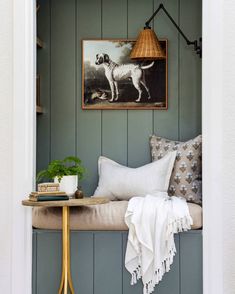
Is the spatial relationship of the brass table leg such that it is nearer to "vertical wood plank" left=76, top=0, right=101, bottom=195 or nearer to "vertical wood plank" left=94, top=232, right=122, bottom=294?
"vertical wood plank" left=94, top=232, right=122, bottom=294

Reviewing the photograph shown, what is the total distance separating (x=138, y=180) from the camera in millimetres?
4188

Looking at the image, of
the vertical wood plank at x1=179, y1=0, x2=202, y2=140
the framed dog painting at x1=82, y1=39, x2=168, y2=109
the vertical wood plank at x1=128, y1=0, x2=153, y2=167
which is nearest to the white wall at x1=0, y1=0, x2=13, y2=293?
the framed dog painting at x1=82, y1=39, x2=168, y2=109

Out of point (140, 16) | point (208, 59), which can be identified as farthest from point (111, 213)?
point (140, 16)

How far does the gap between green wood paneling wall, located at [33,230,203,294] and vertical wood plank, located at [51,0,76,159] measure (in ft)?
4.26

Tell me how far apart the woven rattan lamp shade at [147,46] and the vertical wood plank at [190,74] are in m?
0.36

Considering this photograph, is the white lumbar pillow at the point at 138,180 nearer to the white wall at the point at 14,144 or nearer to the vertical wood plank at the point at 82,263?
the vertical wood plank at the point at 82,263

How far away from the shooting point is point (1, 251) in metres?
3.46

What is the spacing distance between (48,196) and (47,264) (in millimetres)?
520

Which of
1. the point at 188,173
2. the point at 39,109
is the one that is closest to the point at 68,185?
the point at 188,173

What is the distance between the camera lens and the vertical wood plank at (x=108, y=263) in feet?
11.7

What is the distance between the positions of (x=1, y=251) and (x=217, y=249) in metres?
1.31

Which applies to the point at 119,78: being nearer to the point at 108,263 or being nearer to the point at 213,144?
the point at 213,144

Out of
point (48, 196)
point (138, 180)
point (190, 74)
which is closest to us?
point (48, 196)

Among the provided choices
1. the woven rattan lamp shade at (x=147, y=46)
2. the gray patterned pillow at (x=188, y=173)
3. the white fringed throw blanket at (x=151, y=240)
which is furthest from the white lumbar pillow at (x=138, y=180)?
the woven rattan lamp shade at (x=147, y=46)
